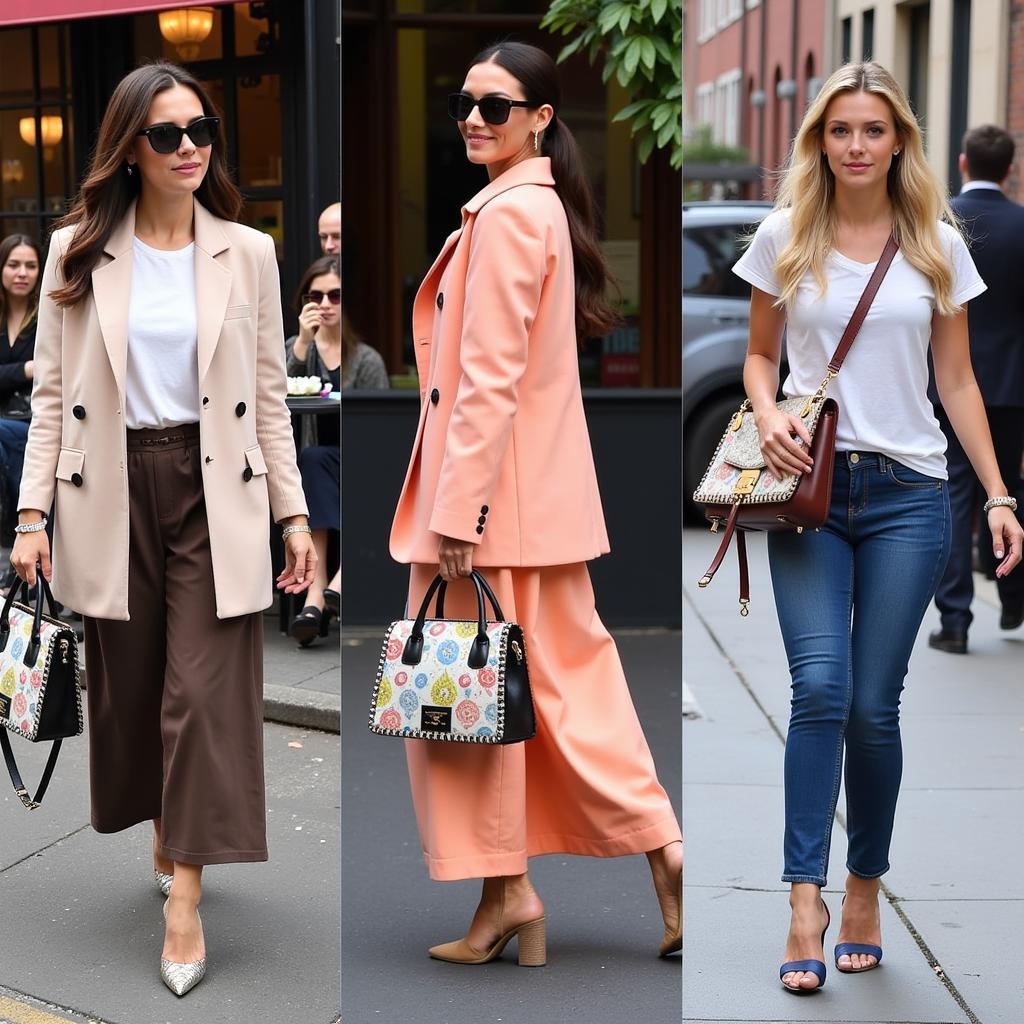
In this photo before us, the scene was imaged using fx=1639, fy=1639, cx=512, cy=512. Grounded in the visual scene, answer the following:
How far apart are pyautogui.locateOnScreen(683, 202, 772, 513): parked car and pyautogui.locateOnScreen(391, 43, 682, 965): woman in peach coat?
17.1 feet

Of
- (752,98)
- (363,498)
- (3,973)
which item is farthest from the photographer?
(363,498)

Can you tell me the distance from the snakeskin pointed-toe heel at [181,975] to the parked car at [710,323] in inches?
220

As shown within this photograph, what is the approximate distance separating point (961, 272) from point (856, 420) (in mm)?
364

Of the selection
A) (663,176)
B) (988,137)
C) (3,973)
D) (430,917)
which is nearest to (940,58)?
(663,176)

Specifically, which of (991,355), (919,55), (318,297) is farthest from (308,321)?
(919,55)

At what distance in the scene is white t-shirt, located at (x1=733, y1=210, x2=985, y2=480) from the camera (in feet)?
10.5

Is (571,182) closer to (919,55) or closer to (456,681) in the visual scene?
(456,681)

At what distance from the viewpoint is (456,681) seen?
10.4 ft

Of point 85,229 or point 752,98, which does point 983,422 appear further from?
point 752,98

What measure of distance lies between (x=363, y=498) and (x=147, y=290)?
445 cm

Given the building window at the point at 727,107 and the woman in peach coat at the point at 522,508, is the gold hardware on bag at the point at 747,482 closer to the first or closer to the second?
the woman in peach coat at the point at 522,508

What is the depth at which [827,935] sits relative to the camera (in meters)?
3.65

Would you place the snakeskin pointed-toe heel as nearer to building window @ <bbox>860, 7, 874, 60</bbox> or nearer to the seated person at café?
the seated person at café

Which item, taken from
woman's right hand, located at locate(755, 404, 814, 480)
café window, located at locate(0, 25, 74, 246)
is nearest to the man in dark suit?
woman's right hand, located at locate(755, 404, 814, 480)
